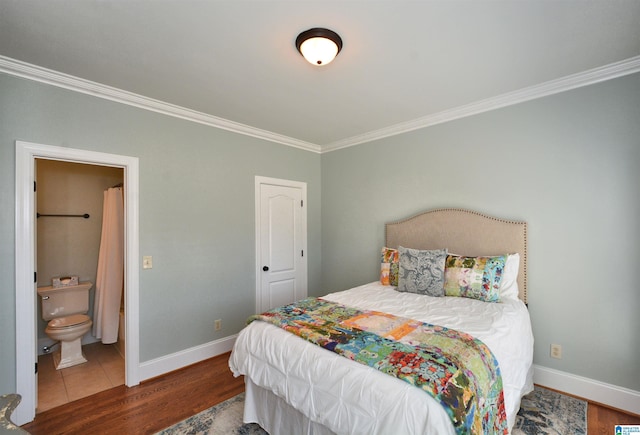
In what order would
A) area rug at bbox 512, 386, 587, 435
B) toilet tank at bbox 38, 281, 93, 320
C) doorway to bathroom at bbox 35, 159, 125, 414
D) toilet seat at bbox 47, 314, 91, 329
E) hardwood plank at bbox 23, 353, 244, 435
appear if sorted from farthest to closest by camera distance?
1. doorway to bathroom at bbox 35, 159, 125, 414
2. toilet tank at bbox 38, 281, 93, 320
3. toilet seat at bbox 47, 314, 91, 329
4. hardwood plank at bbox 23, 353, 244, 435
5. area rug at bbox 512, 386, 587, 435

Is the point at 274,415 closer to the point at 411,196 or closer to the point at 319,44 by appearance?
the point at 319,44

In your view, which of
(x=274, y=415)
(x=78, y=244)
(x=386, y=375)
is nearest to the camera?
(x=386, y=375)

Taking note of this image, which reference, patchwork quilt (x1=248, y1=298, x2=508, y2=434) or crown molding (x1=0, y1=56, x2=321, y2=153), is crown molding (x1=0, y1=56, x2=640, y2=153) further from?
patchwork quilt (x1=248, y1=298, x2=508, y2=434)

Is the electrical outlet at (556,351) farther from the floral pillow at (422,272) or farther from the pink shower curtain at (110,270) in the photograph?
the pink shower curtain at (110,270)

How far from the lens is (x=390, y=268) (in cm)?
321

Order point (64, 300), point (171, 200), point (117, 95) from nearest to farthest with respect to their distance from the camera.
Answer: point (117, 95) → point (171, 200) → point (64, 300)

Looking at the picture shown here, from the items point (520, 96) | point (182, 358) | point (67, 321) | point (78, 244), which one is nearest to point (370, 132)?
point (520, 96)

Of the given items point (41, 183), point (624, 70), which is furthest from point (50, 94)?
point (624, 70)

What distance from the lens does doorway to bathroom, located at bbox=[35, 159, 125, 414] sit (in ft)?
11.1

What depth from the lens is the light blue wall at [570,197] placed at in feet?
7.47

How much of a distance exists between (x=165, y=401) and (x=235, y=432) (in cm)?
80

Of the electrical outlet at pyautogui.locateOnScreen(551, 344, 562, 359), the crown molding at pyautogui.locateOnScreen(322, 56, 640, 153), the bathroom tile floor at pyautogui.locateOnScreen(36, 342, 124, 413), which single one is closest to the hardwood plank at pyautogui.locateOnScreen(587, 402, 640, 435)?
the electrical outlet at pyautogui.locateOnScreen(551, 344, 562, 359)

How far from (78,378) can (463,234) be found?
3.99 metres

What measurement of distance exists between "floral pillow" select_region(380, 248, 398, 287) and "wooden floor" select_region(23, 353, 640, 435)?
5.60 ft
